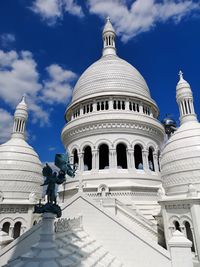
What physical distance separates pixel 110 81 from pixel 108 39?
14.4 m

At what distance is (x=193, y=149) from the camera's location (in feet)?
64.1

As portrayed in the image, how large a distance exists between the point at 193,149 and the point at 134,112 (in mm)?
12079

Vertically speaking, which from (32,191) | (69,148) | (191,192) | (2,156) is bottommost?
(191,192)

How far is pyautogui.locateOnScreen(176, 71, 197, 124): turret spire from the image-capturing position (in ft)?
81.1

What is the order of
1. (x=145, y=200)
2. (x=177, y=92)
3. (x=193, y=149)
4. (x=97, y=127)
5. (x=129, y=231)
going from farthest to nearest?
(x=97, y=127) → (x=177, y=92) → (x=145, y=200) → (x=193, y=149) → (x=129, y=231)

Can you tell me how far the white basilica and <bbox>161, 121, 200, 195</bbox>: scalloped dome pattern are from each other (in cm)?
8

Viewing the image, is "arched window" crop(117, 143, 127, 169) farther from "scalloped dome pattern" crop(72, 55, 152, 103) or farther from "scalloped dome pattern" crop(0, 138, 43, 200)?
"scalloped dome pattern" crop(0, 138, 43, 200)

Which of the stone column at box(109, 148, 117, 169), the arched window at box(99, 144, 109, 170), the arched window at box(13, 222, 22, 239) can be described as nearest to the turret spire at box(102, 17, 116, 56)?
the arched window at box(99, 144, 109, 170)

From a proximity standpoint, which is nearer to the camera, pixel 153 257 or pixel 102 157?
pixel 153 257

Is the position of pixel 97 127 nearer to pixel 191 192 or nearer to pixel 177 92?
pixel 177 92

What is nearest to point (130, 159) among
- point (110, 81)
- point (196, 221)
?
point (196, 221)

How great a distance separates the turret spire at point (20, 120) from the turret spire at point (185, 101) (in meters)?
22.4

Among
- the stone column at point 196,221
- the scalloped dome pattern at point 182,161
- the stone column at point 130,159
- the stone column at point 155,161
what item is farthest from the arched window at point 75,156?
the stone column at point 196,221

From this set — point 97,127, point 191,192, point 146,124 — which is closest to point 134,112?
point 146,124
